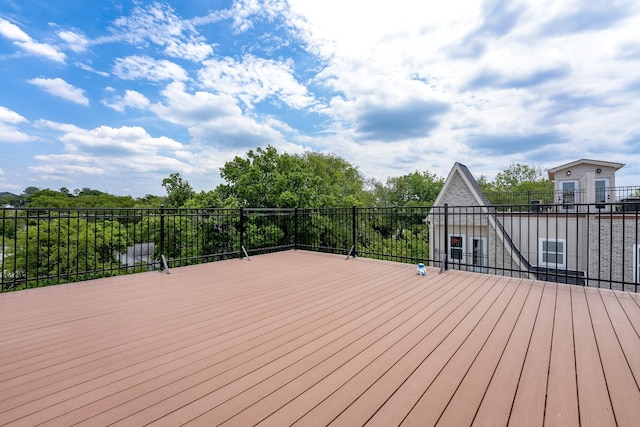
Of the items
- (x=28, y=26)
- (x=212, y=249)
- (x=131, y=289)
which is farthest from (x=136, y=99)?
(x=131, y=289)

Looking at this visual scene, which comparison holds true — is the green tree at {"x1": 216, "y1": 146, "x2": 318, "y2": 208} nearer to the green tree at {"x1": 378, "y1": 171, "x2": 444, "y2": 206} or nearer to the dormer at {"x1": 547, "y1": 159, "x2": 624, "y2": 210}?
the dormer at {"x1": 547, "y1": 159, "x2": 624, "y2": 210}

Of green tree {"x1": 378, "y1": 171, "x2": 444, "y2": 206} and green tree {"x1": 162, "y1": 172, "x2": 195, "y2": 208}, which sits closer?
green tree {"x1": 162, "y1": 172, "x2": 195, "y2": 208}

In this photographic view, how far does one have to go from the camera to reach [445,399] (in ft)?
4.65

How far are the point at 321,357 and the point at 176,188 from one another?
23.4 metres

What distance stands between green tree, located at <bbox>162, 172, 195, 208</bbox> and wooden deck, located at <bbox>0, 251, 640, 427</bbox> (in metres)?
19.7

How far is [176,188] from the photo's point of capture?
21.9 m

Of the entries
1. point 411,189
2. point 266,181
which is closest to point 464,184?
point 266,181

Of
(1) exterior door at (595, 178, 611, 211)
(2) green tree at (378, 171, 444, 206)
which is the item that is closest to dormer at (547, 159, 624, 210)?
(1) exterior door at (595, 178, 611, 211)

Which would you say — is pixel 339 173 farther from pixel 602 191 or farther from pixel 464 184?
pixel 602 191

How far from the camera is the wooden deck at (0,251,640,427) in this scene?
1.33 meters

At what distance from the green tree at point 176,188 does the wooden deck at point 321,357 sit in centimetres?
1966

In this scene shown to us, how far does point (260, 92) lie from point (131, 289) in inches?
360

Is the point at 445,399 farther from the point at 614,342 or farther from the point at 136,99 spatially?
the point at 136,99

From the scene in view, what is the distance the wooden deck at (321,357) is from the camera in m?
1.33
